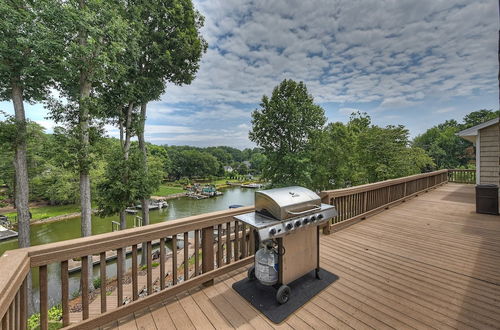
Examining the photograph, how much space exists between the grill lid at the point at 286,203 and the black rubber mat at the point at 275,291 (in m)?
0.91

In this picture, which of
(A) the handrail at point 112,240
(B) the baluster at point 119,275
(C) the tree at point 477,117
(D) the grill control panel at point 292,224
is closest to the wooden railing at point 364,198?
(D) the grill control panel at point 292,224

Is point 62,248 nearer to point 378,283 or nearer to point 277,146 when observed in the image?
point 378,283

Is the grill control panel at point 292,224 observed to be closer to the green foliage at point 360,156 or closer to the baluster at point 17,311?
the baluster at point 17,311

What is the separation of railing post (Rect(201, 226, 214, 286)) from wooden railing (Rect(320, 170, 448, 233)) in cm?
223

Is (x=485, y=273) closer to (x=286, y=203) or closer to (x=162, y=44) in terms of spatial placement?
(x=286, y=203)

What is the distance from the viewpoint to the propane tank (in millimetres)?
2104

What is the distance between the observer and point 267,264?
2.11 metres

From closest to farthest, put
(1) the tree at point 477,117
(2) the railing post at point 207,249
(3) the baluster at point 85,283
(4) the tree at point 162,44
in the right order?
(3) the baluster at point 85,283 < (2) the railing post at point 207,249 < (4) the tree at point 162,44 < (1) the tree at point 477,117

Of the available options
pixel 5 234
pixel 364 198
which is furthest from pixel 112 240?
pixel 5 234

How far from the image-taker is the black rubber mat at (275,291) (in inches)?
77.7

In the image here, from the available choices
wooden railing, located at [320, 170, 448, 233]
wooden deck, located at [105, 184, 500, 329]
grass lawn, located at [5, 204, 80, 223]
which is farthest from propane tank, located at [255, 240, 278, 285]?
grass lawn, located at [5, 204, 80, 223]

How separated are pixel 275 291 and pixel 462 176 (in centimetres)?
1472

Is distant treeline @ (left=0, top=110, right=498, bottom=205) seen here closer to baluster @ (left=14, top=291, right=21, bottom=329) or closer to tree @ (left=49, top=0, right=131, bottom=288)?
tree @ (left=49, top=0, right=131, bottom=288)

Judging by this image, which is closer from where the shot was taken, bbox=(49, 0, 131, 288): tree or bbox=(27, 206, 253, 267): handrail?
bbox=(27, 206, 253, 267): handrail
